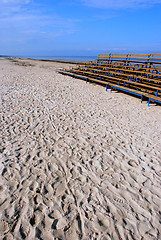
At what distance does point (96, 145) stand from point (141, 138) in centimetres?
137

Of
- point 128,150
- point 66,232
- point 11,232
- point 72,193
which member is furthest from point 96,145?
point 11,232

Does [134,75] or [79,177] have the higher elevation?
[134,75]

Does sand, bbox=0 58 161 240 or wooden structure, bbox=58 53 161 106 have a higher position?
wooden structure, bbox=58 53 161 106

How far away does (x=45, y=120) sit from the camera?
5.27 metres

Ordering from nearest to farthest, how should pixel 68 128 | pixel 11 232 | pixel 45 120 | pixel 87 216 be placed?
pixel 11 232, pixel 87 216, pixel 68 128, pixel 45 120

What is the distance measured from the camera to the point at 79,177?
117 inches

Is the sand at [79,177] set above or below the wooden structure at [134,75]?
below

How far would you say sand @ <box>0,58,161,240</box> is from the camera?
2178 millimetres

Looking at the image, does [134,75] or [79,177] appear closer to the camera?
[79,177]

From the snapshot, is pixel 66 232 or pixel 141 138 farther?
pixel 141 138

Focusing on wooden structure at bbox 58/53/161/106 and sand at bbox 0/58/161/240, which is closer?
sand at bbox 0/58/161/240

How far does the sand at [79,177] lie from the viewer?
2178 mm

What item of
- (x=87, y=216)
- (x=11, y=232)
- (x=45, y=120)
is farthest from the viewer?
(x=45, y=120)

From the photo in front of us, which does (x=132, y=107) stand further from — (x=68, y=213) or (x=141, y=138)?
(x=68, y=213)
